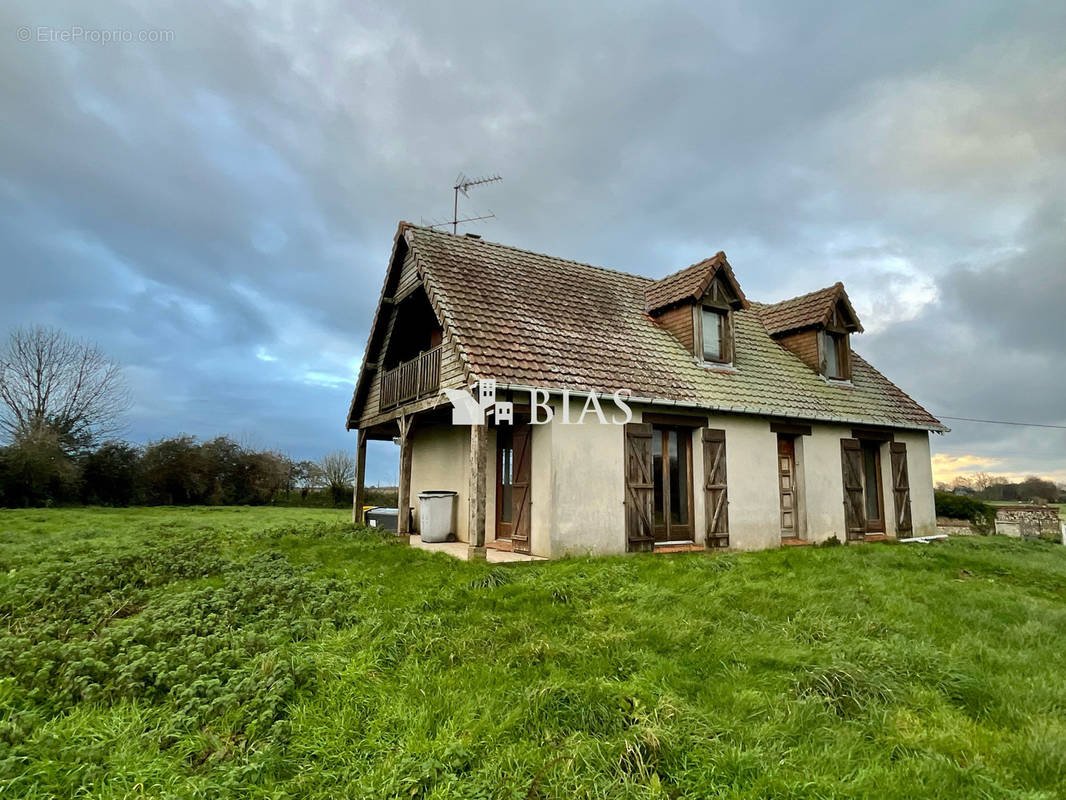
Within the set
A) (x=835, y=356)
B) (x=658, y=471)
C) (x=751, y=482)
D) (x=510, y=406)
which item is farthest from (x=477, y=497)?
(x=835, y=356)

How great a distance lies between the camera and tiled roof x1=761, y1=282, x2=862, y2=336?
1363 centimetres

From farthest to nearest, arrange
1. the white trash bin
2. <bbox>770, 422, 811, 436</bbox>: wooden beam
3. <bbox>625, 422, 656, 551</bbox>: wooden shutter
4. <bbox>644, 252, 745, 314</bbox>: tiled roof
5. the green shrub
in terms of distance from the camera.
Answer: the green shrub
<bbox>644, 252, 745, 314</bbox>: tiled roof
<bbox>770, 422, 811, 436</bbox>: wooden beam
the white trash bin
<bbox>625, 422, 656, 551</bbox>: wooden shutter

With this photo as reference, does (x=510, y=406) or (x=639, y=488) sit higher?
(x=510, y=406)

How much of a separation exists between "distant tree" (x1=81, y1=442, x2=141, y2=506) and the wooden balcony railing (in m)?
17.6

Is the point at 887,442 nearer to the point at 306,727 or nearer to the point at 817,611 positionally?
the point at 817,611

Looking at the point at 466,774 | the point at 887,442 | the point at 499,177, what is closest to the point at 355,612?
the point at 466,774

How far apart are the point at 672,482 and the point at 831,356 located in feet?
22.7

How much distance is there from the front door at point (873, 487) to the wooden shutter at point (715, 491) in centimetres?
479

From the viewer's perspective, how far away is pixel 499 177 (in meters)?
13.2

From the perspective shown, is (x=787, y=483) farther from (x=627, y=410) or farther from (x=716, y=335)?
(x=627, y=410)

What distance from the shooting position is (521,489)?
9836mm

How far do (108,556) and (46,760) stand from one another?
718 cm

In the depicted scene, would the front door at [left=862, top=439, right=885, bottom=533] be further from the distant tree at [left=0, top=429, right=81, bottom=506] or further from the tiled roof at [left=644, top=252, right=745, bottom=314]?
the distant tree at [left=0, top=429, right=81, bottom=506]

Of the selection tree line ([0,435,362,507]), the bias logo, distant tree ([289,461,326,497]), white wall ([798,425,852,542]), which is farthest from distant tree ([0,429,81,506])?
white wall ([798,425,852,542])
